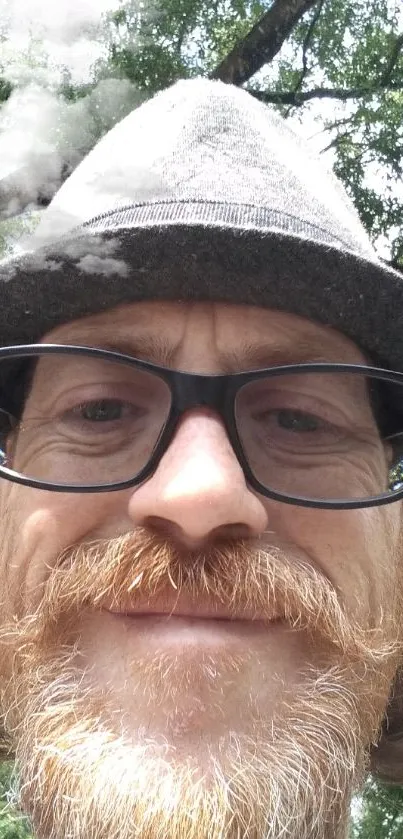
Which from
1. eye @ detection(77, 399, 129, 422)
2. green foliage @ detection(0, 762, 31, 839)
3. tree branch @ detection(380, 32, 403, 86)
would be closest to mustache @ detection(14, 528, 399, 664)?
eye @ detection(77, 399, 129, 422)

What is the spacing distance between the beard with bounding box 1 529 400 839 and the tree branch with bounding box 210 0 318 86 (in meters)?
0.71

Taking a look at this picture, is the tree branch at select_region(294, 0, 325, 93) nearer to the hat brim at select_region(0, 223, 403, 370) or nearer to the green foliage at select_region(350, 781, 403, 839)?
the hat brim at select_region(0, 223, 403, 370)

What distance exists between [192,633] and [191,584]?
0.05 metres

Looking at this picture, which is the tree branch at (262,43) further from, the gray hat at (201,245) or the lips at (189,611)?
the lips at (189,611)

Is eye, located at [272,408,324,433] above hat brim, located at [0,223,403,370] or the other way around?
the other way around

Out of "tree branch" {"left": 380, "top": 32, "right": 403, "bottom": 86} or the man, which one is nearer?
the man

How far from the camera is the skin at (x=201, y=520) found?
20.7 inches

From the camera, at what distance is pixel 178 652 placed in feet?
1.77

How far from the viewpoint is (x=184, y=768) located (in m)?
0.51

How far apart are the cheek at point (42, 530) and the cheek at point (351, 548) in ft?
0.59

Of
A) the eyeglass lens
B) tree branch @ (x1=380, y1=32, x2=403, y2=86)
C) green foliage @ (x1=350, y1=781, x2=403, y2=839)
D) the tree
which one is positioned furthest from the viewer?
green foliage @ (x1=350, y1=781, x2=403, y2=839)

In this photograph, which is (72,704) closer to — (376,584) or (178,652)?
(178,652)

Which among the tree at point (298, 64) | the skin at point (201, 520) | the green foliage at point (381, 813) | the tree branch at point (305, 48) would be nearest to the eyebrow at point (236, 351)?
the skin at point (201, 520)

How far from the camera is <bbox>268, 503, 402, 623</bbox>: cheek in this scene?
0.61 m
